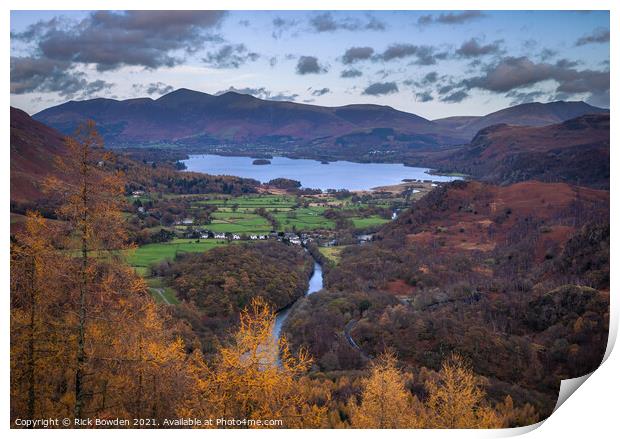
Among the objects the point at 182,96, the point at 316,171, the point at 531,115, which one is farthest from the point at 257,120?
the point at 531,115

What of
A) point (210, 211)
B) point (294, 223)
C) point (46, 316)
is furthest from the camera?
point (294, 223)

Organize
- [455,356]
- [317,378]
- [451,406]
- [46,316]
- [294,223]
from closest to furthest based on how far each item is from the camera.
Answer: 1. [46,316]
2. [451,406]
3. [317,378]
4. [455,356]
5. [294,223]

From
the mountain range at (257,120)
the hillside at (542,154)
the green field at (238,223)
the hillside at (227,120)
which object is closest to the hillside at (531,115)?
the mountain range at (257,120)

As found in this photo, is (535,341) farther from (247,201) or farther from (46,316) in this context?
(247,201)

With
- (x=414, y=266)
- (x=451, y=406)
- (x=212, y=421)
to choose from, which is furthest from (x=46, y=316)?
(x=414, y=266)

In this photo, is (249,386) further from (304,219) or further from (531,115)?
(304,219)

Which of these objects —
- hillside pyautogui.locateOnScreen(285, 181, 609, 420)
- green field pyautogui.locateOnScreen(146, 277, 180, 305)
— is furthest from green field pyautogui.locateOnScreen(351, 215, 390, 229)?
green field pyautogui.locateOnScreen(146, 277, 180, 305)

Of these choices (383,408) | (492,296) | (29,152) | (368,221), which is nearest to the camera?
(383,408)
